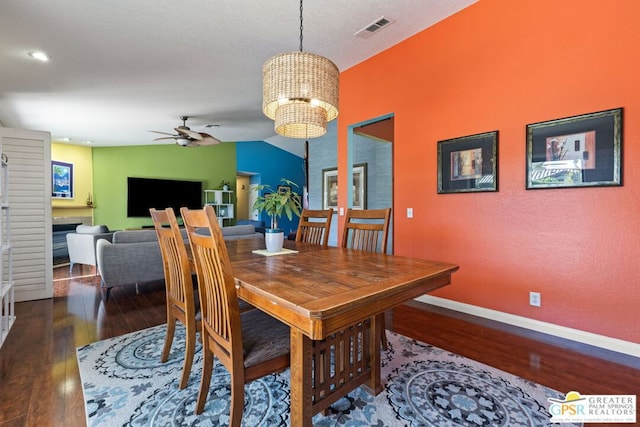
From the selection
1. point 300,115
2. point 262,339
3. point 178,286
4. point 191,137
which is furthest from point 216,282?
point 191,137

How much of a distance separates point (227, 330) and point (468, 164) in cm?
254

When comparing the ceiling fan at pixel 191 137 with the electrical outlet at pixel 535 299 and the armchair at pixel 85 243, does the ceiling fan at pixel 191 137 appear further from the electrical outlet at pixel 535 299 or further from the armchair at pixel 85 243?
the electrical outlet at pixel 535 299

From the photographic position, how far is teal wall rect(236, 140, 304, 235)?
8562 mm

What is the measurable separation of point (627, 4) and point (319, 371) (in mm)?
3056

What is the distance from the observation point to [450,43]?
2.83m

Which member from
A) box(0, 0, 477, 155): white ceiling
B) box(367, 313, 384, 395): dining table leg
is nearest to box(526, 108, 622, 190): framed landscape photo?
box(0, 0, 477, 155): white ceiling

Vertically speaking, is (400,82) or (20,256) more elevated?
(400,82)

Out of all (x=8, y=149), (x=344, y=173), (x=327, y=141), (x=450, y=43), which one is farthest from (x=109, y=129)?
(x=450, y=43)

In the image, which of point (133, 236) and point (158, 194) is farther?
point (158, 194)

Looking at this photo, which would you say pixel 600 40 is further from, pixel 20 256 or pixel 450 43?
pixel 20 256

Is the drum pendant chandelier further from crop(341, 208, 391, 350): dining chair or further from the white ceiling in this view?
the white ceiling

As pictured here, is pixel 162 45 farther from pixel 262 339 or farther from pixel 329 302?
pixel 329 302

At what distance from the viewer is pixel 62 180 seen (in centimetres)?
634

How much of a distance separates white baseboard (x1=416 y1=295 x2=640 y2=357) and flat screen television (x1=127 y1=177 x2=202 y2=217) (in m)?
6.84
